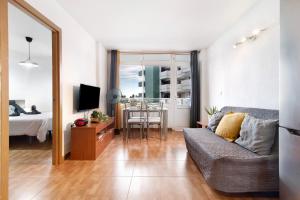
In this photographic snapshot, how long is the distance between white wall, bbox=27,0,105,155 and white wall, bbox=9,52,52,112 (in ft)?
8.95

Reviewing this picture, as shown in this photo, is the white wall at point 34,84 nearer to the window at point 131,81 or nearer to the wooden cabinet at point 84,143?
the window at point 131,81

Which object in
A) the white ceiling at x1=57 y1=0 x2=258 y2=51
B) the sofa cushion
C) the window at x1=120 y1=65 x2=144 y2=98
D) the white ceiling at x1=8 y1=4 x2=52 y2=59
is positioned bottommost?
the sofa cushion

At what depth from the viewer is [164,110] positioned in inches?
180

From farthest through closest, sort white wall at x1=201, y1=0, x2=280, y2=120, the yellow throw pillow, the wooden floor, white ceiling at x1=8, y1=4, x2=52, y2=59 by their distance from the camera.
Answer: white ceiling at x1=8, y1=4, x2=52, y2=59
the yellow throw pillow
white wall at x1=201, y1=0, x2=280, y2=120
the wooden floor

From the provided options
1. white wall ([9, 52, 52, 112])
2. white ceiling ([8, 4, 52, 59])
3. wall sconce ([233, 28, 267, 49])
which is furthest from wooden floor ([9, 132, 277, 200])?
white wall ([9, 52, 52, 112])

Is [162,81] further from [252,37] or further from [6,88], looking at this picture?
[6,88]

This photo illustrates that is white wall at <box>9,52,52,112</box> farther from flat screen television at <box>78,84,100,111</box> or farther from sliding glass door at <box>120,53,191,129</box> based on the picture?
flat screen television at <box>78,84,100,111</box>

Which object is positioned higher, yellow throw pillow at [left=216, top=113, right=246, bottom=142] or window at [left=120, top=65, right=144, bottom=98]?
window at [left=120, top=65, right=144, bottom=98]

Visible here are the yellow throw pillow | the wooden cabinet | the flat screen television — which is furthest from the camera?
the flat screen television

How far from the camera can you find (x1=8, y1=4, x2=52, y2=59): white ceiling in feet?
10.3

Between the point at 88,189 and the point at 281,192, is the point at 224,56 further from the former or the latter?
the point at 88,189

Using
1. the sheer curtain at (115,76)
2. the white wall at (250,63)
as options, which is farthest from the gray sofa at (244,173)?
the sheer curtain at (115,76)

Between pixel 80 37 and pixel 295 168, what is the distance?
3.72 meters

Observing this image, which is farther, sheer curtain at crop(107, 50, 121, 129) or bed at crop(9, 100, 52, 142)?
sheer curtain at crop(107, 50, 121, 129)
